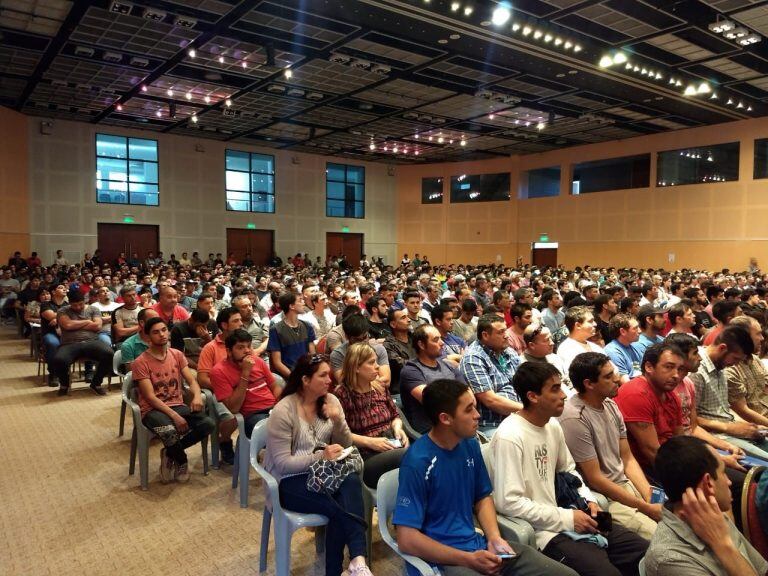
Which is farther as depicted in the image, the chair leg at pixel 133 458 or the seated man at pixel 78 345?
the seated man at pixel 78 345

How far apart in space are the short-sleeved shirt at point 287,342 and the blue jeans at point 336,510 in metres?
2.19

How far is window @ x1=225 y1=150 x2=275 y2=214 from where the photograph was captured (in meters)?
20.8

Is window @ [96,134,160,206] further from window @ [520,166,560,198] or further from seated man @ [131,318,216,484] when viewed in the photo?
seated man @ [131,318,216,484]

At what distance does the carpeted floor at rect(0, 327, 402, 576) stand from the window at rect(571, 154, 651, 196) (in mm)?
19338

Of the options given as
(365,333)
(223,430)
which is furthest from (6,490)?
(365,333)

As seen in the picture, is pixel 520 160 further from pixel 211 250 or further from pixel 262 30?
pixel 262 30

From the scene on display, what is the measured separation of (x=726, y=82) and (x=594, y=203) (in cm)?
753

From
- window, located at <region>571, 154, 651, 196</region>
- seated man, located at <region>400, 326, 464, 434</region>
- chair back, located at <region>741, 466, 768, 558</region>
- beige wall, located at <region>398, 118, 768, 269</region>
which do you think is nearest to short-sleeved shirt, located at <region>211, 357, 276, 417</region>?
seated man, located at <region>400, 326, 464, 434</region>

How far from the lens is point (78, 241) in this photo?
17.5 m

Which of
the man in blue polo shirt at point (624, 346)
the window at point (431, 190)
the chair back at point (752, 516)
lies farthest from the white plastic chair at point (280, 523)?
the window at point (431, 190)

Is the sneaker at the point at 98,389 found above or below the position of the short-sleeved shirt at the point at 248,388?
below

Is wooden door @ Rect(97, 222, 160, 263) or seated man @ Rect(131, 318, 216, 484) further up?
wooden door @ Rect(97, 222, 160, 263)

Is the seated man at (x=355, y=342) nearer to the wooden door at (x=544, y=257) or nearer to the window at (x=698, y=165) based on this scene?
the window at (x=698, y=165)

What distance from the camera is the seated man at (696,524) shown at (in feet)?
5.65
